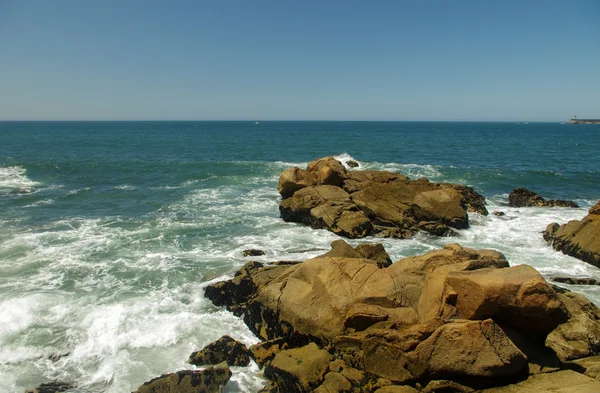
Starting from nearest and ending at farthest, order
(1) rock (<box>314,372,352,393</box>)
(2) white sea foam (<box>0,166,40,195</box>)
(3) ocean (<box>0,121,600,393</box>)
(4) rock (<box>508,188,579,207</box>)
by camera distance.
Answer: (1) rock (<box>314,372,352,393</box>)
(3) ocean (<box>0,121,600,393</box>)
(4) rock (<box>508,188,579,207</box>)
(2) white sea foam (<box>0,166,40,195</box>)

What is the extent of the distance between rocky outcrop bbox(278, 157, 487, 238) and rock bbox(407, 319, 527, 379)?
1318 cm

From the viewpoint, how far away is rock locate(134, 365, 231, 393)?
9.35m

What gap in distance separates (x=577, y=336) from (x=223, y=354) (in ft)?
30.2

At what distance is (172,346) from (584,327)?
1142 cm

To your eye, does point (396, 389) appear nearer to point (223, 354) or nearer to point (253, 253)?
point (223, 354)

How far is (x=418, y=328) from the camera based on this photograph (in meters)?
8.92

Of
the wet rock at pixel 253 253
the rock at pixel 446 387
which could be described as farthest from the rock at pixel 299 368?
the wet rock at pixel 253 253

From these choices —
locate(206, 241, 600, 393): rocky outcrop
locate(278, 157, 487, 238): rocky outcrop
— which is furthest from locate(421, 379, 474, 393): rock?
locate(278, 157, 487, 238): rocky outcrop

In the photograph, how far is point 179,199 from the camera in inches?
1227

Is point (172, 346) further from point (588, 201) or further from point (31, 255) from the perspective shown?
point (588, 201)

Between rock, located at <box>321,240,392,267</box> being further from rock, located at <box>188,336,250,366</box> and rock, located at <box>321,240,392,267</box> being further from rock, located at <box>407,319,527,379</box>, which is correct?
rock, located at <box>407,319,527,379</box>

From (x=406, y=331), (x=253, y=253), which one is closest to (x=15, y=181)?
(x=253, y=253)

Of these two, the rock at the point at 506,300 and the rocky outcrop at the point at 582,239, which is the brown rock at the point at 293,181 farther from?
the rock at the point at 506,300

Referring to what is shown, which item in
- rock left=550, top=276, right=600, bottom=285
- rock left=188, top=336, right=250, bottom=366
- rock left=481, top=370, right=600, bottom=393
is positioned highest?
rock left=481, top=370, right=600, bottom=393
